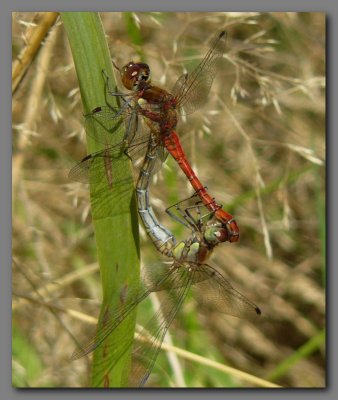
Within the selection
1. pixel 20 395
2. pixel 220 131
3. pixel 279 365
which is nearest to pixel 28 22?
pixel 220 131

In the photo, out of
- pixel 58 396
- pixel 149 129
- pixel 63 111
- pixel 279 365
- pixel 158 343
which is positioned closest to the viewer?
pixel 149 129

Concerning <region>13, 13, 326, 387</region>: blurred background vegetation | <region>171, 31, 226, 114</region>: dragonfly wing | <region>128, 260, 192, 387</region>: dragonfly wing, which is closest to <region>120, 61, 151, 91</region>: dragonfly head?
<region>171, 31, 226, 114</region>: dragonfly wing

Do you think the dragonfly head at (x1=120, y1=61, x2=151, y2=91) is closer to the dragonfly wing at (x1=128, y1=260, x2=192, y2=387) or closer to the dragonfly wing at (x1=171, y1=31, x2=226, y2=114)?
the dragonfly wing at (x1=171, y1=31, x2=226, y2=114)

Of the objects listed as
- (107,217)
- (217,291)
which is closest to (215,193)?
(217,291)

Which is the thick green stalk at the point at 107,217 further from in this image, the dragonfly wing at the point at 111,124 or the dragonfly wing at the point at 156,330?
the dragonfly wing at the point at 156,330

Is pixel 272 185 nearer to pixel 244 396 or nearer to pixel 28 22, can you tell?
pixel 244 396

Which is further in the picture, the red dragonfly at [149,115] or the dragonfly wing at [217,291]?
the dragonfly wing at [217,291]

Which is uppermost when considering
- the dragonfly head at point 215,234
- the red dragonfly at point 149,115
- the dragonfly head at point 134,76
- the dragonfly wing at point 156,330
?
the dragonfly head at point 134,76

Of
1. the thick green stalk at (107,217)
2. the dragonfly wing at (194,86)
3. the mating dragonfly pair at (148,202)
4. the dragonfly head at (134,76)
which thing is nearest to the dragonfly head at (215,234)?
the mating dragonfly pair at (148,202)
